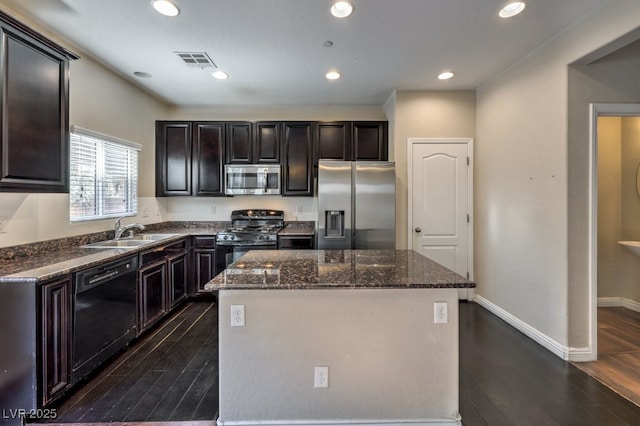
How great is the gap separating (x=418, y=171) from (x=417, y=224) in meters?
0.69

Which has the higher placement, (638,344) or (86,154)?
(86,154)

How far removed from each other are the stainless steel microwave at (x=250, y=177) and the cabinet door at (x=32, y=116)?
209cm

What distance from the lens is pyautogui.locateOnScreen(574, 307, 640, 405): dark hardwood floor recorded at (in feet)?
7.13

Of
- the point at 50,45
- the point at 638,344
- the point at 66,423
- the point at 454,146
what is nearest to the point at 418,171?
the point at 454,146

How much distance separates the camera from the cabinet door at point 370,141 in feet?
14.0

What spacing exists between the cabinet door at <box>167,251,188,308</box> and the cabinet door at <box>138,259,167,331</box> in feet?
0.43

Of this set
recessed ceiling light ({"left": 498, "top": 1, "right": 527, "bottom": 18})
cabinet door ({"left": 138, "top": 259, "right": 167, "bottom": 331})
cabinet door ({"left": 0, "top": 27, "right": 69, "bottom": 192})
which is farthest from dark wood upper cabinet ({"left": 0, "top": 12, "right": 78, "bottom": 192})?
recessed ceiling light ({"left": 498, "top": 1, "right": 527, "bottom": 18})

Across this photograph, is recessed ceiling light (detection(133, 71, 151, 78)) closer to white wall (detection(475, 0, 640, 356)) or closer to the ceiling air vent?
the ceiling air vent

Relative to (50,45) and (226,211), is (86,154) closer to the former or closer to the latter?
(50,45)

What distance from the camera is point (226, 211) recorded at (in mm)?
4641

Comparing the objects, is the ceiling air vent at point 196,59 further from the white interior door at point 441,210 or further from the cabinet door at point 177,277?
the white interior door at point 441,210

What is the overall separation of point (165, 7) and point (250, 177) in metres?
2.29

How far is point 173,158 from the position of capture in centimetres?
430

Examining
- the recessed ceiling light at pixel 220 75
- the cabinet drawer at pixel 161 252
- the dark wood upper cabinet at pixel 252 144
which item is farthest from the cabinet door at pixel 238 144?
the cabinet drawer at pixel 161 252
